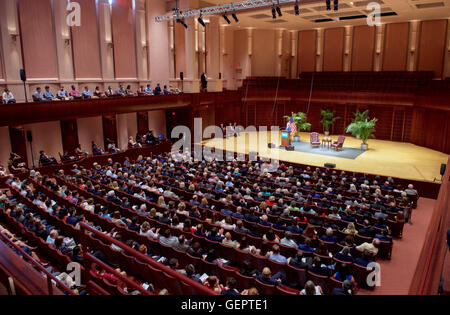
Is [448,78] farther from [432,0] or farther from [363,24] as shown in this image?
[363,24]

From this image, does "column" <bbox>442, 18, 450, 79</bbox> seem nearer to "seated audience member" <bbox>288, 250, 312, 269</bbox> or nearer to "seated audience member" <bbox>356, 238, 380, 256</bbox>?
"seated audience member" <bbox>356, 238, 380, 256</bbox>

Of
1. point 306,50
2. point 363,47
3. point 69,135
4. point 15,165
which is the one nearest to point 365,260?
point 15,165

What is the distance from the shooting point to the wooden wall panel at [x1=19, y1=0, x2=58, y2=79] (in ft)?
50.3

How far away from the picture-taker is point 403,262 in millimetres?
7395

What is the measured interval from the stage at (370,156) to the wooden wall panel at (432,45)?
19.0 feet

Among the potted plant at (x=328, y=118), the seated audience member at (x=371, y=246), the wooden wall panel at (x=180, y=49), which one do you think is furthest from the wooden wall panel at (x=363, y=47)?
the seated audience member at (x=371, y=246)

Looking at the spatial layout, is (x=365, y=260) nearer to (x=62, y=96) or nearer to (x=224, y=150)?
(x=224, y=150)

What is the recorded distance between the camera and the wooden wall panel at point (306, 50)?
87.2ft

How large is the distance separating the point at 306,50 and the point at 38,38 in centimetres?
1928

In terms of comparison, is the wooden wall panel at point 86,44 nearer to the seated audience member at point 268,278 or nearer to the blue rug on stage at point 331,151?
the blue rug on stage at point 331,151

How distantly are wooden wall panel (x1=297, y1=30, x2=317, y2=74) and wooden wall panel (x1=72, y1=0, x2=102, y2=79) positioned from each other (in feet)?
52.7

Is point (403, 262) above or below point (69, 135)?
below

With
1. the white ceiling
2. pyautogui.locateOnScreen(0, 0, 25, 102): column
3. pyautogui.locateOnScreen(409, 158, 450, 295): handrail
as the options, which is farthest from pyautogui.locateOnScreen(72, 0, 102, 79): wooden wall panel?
pyautogui.locateOnScreen(409, 158, 450, 295): handrail

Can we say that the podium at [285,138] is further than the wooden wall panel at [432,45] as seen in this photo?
No
